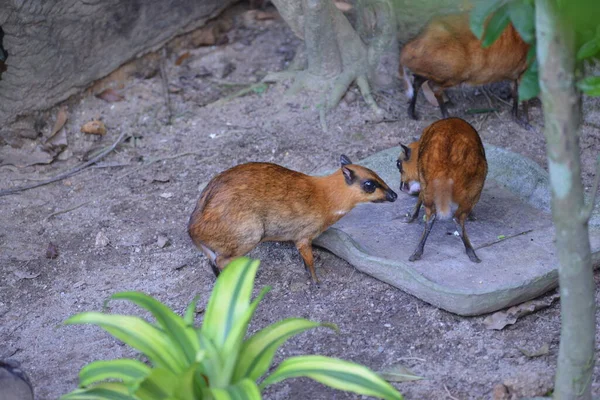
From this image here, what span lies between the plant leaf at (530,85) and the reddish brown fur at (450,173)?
5.59 feet

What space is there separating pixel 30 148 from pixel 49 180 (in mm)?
506

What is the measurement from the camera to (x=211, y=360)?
3373mm

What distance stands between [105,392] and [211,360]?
1.55 ft

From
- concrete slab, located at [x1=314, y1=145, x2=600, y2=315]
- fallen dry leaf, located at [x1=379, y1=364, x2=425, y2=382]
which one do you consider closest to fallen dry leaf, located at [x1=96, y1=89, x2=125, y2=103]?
concrete slab, located at [x1=314, y1=145, x2=600, y2=315]

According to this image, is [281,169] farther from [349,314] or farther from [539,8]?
[539,8]

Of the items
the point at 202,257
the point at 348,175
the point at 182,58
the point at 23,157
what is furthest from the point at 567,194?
the point at 182,58

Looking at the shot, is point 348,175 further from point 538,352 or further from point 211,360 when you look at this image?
point 211,360

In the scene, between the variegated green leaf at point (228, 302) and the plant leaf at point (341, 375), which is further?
the variegated green leaf at point (228, 302)

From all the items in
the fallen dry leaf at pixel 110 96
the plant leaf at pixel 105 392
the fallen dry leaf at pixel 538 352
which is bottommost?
the fallen dry leaf at pixel 110 96

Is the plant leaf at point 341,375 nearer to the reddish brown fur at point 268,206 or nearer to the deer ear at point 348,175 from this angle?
the reddish brown fur at point 268,206

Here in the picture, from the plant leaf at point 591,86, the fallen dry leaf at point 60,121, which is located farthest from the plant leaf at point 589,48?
the fallen dry leaf at point 60,121

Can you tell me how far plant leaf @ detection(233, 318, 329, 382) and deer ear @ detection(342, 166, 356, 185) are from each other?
1.86m

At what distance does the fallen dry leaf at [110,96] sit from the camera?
738 centimetres

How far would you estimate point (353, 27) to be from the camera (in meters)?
7.63
